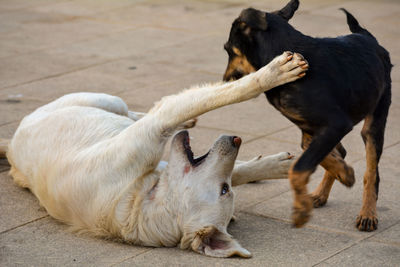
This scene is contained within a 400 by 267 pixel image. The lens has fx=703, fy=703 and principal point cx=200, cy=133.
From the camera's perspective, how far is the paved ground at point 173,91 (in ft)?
15.3

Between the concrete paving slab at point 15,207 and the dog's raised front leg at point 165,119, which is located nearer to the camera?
the dog's raised front leg at point 165,119

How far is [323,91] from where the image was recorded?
14.5 ft

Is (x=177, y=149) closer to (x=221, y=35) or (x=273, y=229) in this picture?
(x=273, y=229)

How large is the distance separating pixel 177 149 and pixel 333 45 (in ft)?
4.23

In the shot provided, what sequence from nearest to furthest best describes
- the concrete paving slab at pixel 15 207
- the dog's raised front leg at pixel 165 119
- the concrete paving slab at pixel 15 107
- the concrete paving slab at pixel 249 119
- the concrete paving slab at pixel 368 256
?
the concrete paving slab at pixel 368 256 < the dog's raised front leg at pixel 165 119 < the concrete paving slab at pixel 15 207 < the concrete paving slab at pixel 249 119 < the concrete paving slab at pixel 15 107

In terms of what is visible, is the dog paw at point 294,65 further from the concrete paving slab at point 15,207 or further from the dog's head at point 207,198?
the concrete paving slab at point 15,207

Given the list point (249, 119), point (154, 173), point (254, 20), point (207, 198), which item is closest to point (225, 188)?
point (207, 198)

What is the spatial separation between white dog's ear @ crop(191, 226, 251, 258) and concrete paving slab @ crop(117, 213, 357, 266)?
41 millimetres

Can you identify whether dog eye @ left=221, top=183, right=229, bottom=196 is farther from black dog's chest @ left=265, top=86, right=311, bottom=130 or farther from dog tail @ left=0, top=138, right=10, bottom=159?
dog tail @ left=0, top=138, right=10, bottom=159

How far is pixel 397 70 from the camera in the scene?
9172 mm

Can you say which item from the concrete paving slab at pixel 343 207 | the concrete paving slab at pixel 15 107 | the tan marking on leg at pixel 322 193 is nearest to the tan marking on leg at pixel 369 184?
the concrete paving slab at pixel 343 207

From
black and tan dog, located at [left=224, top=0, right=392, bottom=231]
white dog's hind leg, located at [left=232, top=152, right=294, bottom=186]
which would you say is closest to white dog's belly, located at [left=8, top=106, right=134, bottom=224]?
white dog's hind leg, located at [left=232, top=152, right=294, bottom=186]

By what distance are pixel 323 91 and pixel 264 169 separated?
1.17 m

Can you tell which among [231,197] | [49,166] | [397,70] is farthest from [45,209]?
[397,70]
